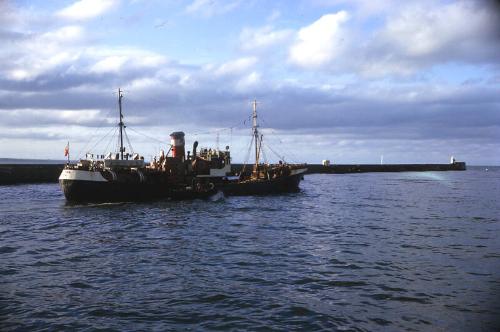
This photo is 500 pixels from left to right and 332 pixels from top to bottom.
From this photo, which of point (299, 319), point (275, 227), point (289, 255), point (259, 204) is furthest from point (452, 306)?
point (259, 204)

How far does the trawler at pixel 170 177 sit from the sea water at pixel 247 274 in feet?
37.0

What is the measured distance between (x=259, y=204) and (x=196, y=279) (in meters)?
33.4

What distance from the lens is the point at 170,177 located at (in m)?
56.6

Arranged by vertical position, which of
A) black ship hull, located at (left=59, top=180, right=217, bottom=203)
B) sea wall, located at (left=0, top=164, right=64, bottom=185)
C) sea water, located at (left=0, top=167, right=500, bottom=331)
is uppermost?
sea wall, located at (left=0, top=164, right=64, bottom=185)

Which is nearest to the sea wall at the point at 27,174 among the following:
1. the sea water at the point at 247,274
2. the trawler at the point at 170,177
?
the trawler at the point at 170,177

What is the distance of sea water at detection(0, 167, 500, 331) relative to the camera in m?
13.7

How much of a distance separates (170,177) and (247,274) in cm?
3916

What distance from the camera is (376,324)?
43.9 feet

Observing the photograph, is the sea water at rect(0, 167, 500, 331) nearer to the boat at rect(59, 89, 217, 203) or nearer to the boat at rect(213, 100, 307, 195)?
the boat at rect(59, 89, 217, 203)

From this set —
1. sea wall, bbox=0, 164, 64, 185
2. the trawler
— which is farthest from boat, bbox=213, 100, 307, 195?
sea wall, bbox=0, 164, 64, 185

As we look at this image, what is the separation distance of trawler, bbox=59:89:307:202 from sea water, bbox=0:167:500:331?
11.3m

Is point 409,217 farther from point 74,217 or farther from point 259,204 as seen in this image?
point 74,217

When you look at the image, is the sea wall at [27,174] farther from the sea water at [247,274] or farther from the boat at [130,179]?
the sea water at [247,274]

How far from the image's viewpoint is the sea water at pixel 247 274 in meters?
13.7
